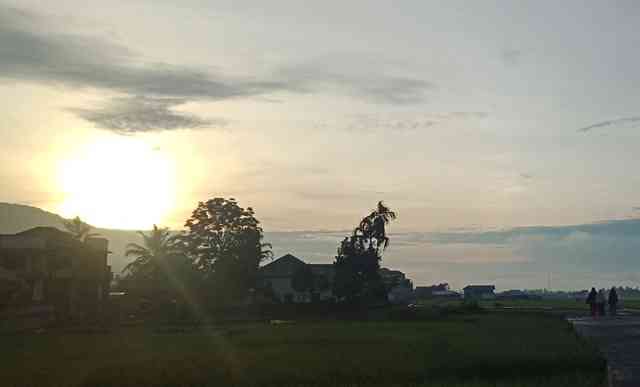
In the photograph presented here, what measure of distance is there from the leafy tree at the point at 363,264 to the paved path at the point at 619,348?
44.4 metres

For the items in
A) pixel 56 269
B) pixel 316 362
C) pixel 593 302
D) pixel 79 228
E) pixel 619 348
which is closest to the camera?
pixel 316 362

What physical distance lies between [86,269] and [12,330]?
67.6ft

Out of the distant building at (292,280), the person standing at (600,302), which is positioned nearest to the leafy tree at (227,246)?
the distant building at (292,280)

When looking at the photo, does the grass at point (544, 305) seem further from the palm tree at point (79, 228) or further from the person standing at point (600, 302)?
the palm tree at point (79, 228)

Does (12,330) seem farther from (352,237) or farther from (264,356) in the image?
(352,237)

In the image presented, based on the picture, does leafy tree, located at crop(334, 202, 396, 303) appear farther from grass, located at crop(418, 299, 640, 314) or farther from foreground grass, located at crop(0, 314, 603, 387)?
foreground grass, located at crop(0, 314, 603, 387)

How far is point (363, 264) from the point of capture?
313 feet

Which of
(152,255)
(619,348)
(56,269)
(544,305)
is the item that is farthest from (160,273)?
(619,348)

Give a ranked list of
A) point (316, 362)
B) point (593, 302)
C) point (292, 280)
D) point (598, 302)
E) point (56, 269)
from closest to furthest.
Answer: point (316, 362)
point (593, 302)
point (598, 302)
point (56, 269)
point (292, 280)

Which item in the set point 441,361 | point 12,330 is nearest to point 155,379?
point 441,361

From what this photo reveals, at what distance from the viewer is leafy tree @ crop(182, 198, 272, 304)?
92.8 m

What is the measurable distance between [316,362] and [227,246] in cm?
7298

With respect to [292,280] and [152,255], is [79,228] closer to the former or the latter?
[152,255]

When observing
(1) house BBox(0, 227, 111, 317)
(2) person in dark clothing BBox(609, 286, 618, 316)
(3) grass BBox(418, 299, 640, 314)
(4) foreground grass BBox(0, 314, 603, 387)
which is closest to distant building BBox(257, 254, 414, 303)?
(3) grass BBox(418, 299, 640, 314)
